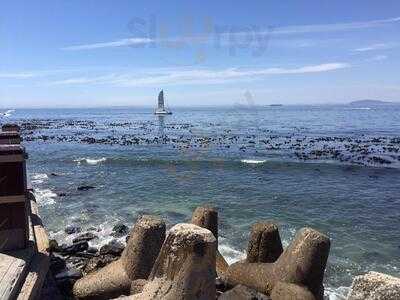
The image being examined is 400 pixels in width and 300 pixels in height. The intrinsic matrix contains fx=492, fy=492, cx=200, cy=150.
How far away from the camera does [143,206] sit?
88.3ft

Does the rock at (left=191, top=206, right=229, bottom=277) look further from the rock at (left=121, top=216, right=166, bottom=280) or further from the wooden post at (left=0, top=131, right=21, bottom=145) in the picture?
the wooden post at (left=0, top=131, right=21, bottom=145)

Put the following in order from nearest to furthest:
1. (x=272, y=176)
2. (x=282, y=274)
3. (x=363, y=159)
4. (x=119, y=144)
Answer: (x=282, y=274)
(x=272, y=176)
(x=363, y=159)
(x=119, y=144)

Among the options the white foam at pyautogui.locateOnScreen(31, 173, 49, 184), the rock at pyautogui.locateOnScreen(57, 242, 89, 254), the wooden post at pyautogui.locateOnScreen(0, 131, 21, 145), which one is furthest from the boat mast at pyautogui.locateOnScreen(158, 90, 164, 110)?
the wooden post at pyautogui.locateOnScreen(0, 131, 21, 145)

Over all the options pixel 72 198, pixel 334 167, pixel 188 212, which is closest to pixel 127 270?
pixel 188 212

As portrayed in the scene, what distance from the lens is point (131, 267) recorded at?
10.8 metres

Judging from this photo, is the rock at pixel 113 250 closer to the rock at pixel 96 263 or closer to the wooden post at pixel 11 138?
the rock at pixel 96 263

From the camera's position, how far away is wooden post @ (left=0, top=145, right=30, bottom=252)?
11.4 meters

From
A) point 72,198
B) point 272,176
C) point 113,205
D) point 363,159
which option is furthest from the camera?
point 363,159

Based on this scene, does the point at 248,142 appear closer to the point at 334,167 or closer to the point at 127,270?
the point at 334,167

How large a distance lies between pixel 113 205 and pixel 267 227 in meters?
15.7

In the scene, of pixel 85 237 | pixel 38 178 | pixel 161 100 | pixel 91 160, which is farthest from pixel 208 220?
pixel 161 100

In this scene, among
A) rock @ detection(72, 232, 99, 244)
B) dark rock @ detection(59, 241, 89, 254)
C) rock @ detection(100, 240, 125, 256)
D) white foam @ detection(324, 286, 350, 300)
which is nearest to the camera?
white foam @ detection(324, 286, 350, 300)

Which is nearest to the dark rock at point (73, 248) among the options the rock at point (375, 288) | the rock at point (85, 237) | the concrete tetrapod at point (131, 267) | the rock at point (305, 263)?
the rock at point (85, 237)

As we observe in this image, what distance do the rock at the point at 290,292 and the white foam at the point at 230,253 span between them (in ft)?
21.8
